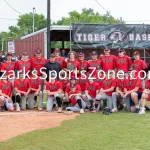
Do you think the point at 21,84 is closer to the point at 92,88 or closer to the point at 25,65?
the point at 25,65

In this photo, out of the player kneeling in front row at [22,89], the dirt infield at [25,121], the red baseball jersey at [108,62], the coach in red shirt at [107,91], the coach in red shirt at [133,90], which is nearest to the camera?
the dirt infield at [25,121]

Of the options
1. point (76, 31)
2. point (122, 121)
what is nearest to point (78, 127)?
point (122, 121)

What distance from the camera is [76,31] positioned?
18.4 m

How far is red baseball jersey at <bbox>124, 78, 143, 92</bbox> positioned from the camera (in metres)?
11.2

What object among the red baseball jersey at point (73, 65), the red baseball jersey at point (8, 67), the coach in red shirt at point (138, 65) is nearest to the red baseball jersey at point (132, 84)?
the coach in red shirt at point (138, 65)

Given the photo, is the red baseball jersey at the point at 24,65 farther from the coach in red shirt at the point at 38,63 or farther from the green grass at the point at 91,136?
the green grass at the point at 91,136

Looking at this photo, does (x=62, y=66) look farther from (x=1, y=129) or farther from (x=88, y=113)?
(x=1, y=129)

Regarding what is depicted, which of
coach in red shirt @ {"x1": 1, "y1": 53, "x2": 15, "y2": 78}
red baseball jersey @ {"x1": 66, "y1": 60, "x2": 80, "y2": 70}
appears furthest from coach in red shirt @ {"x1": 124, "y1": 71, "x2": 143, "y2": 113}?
coach in red shirt @ {"x1": 1, "y1": 53, "x2": 15, "y2": 78}

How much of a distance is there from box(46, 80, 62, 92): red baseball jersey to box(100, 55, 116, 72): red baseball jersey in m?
1.56

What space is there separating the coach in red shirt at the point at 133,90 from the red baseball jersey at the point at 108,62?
2.81ft

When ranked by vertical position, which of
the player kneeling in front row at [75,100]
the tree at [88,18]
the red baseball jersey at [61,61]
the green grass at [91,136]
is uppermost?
the tree at [88,18]

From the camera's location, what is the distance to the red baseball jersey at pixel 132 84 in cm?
1120

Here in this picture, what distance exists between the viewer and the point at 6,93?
11.7 metres

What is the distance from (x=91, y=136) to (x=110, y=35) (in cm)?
1163
